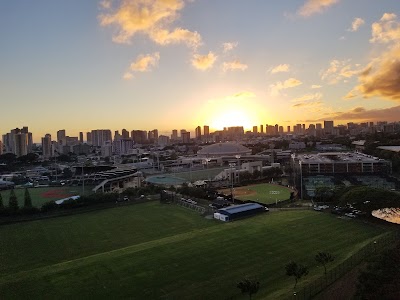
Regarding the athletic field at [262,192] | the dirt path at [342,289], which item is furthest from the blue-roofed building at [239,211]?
the dirt path at [342,289]

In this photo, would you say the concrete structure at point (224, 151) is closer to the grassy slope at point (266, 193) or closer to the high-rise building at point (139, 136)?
the grassy slope at point (266, 193)

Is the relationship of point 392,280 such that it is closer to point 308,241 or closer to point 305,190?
point 308,241

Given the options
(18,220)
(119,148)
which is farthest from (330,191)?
(119,148)

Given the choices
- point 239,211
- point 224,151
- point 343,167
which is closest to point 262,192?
point 239,211

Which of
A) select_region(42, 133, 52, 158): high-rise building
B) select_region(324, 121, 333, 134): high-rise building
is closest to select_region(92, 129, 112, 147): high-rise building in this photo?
select_region(42, 133, 52, 158): high-rise building

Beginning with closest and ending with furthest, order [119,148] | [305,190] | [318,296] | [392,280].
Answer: [392,280], [318,296], [305,190], [119,148]

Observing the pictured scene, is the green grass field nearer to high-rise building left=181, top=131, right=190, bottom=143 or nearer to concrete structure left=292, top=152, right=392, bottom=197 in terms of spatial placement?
concrete structure left=292, top=152, right=392, bottom=197
